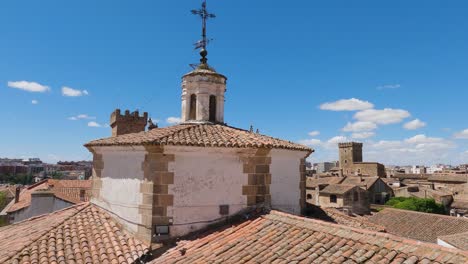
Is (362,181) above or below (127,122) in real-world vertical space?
below

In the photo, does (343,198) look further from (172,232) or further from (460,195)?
(172,232)

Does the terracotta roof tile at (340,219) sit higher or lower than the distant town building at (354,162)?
lower

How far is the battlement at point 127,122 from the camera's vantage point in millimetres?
23250

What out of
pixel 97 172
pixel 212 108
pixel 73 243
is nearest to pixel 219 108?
pixel 212 108

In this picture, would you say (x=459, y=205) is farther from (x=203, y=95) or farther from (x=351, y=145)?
(x=203, y=95)

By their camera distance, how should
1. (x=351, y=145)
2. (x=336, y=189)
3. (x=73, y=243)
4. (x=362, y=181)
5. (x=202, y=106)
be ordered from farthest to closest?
(x=351, y=145) < (x=362, y=181) < (x=336, y=189) < (x=202, y=106) < (x=73, y=243)

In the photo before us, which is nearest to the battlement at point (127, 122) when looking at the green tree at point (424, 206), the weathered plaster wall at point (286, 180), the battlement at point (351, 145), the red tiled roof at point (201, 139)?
the red tiled roof at point (201, 139)

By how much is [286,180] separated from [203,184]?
246cm

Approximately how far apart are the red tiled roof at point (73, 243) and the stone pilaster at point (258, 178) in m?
2.64

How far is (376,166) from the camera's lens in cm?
7656

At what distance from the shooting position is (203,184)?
7.75m

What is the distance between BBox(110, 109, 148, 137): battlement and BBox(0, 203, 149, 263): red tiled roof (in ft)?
48.7

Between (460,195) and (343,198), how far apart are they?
22.6 m

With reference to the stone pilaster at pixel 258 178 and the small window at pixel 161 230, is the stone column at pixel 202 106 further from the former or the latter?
the small window at pixel 161 230
